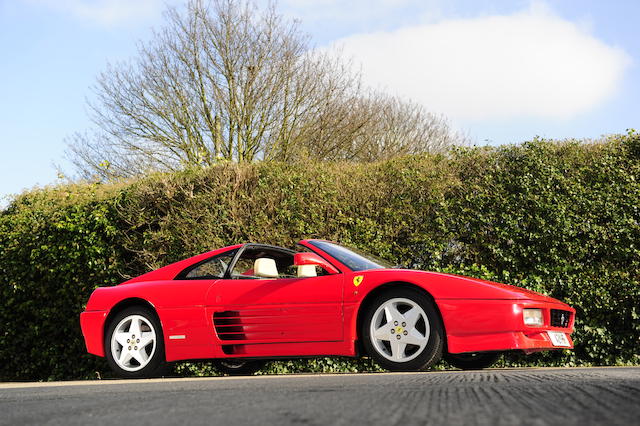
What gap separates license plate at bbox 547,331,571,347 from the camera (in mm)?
6349

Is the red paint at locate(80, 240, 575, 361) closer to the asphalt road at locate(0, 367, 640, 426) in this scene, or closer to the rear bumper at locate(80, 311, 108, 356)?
the rear bumper at locate(80, 311, 108, 356)

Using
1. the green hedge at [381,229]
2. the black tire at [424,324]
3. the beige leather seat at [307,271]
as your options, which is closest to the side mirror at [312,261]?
the beige leather seat at [307,271]

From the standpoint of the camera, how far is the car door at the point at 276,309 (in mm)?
6480

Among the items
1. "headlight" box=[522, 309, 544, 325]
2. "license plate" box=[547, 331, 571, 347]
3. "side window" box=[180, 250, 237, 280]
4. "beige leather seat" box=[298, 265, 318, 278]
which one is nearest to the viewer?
"headlight" box=[522, 309, 544, 325]

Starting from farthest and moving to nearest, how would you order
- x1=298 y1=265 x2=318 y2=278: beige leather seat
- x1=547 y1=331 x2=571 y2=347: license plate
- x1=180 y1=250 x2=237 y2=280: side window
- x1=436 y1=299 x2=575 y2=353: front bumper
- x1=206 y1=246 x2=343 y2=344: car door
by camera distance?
x1=180 y1=250 x2=237 y2=280: side window, x1=298 y1=265 x2=318 y2=278: beige leather seat, x1=206 y1=246 x2=343 y2=344: car door, x1=547 y1=331 x2=571 y2=347: license plate, x1=436 y1=299 x2=575 y2=353: front bumper

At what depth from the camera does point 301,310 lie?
6.56 metres

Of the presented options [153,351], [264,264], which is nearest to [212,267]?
[264,264]

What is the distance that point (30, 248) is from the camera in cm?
1127

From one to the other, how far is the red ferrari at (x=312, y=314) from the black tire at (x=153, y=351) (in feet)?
0.04

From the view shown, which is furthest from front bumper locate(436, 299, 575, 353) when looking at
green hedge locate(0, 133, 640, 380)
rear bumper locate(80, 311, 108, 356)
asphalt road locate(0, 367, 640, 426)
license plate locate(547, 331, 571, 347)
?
rear bumper locate(80, 311, 108, 356)

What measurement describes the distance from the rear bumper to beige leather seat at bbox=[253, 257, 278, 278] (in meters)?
1.61

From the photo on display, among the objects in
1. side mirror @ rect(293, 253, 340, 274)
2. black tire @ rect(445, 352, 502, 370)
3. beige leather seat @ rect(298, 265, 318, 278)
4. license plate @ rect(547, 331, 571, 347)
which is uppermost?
side mirror @ rect(293, 253, 340, 274)

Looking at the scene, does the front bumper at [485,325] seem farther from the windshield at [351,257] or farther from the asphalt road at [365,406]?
the asphalt road at [365,406]

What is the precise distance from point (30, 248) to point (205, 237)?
303 centimetres
